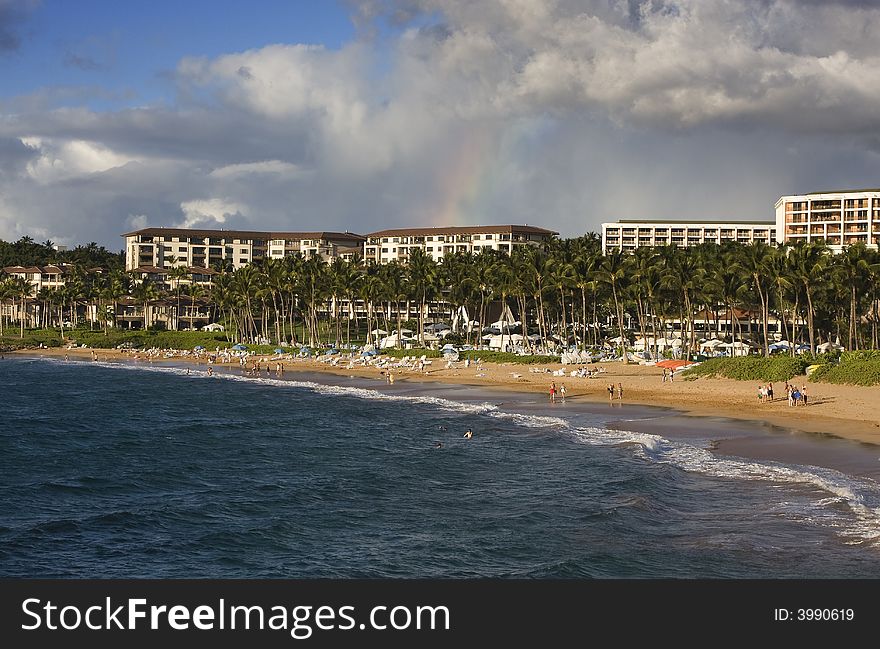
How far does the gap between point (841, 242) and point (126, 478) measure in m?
141

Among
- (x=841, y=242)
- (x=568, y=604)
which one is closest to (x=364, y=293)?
(x=841, y=242)

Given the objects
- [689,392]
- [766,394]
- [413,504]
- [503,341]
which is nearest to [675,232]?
[503,341]

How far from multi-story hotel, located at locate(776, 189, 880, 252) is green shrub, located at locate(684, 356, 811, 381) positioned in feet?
286

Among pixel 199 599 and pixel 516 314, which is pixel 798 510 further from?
pixel 516 314

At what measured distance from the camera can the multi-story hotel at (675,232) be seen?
171 meters

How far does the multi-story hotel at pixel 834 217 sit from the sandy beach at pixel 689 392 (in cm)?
8285

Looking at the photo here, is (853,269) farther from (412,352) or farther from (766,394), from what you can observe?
(412,352)

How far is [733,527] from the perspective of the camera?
1129 inches

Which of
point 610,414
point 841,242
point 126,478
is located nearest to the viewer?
point 126,478

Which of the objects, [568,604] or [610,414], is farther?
[610,414]

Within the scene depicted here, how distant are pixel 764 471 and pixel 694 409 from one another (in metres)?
22.8

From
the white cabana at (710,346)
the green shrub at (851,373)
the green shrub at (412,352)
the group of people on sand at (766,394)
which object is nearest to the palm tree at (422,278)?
the green shrub at (412,352)

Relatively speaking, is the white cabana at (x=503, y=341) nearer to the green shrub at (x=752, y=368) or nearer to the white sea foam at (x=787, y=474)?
the green shrub at (x=752, y=368)

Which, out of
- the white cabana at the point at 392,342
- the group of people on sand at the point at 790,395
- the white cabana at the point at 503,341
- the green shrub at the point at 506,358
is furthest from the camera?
the white cabana at the point at 392,342
